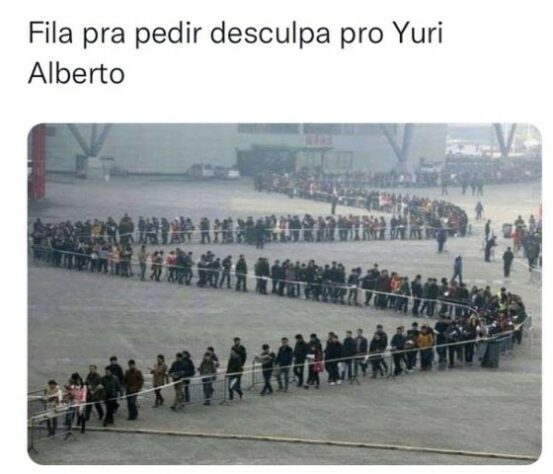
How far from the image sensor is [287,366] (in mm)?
11797

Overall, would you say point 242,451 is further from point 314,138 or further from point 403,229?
point 403,229

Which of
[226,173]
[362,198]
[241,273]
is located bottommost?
[241,273]

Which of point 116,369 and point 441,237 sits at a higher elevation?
point 441,237

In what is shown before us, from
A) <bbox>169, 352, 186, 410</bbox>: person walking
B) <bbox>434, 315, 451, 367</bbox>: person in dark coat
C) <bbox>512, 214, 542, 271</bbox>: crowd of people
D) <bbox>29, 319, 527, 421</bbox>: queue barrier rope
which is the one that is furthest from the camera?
<bbox>434, 315, 451, 367</bbox>: person in dark coat

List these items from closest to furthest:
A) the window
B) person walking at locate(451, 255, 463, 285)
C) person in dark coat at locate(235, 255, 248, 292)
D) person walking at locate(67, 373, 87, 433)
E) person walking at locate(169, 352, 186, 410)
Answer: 1. the window
2. person walking at locate(67, 373, 87, 433)
3. person walking at locate(169, 352, 186, 410)
4. person in dark coat at locate(235, 255, 248, 292)
5. person walking at locate(451, 255, 463, 285)

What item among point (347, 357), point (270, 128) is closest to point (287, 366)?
point (347, 357)

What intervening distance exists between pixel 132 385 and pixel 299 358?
1.44 metres

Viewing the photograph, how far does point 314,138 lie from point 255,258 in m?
2.69

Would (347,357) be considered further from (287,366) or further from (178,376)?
(178,376)

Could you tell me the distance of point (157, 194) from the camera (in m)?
11.4

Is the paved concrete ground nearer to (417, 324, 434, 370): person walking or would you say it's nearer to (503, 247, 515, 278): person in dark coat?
(503, 247, 515, 278): person in dark coat

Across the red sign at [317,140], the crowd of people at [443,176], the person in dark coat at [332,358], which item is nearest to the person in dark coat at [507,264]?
the crowd of people at [443,176]

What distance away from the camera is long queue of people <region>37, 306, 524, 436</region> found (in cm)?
1096

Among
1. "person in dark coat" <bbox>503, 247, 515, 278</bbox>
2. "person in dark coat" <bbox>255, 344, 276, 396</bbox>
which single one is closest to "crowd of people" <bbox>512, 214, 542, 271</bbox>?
"person in dark coat" <bbox>503, 247, 515, 278</bbox>
